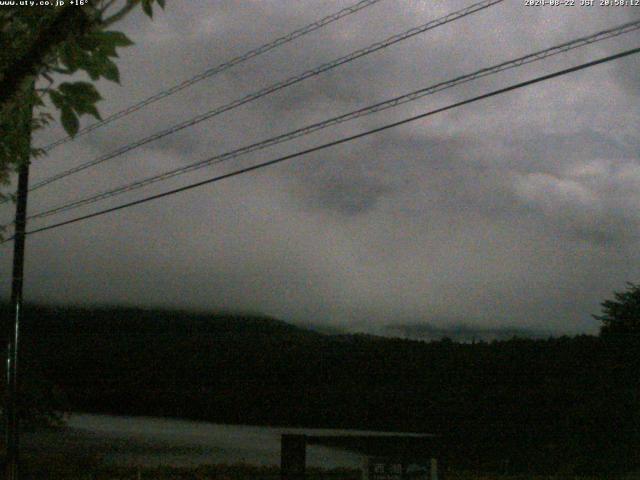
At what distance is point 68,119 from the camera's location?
346 cm

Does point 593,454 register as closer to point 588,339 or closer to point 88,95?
point 588,339

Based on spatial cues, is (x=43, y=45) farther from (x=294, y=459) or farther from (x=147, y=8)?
(x=294, y=459)

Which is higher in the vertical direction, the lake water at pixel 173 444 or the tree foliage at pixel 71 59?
the tree foliage at pixel 71 59

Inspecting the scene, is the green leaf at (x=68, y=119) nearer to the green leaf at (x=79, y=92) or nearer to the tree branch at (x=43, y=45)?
the green leaf at (x=79, y=92)

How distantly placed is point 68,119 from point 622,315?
141 feet

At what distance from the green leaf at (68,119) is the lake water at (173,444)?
25.0 metres

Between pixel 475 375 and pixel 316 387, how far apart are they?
12.9 meters

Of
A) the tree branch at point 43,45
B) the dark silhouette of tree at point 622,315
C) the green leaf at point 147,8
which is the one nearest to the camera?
the tree branch at point 43,45

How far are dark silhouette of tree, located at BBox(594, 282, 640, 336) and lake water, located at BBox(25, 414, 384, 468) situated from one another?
50.5 feet

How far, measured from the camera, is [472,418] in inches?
1764

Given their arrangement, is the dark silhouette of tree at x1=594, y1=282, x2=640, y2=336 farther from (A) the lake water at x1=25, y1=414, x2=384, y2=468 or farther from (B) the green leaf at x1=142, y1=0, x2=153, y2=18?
(B) the green leaf at x1=142, y1=0, x2=153, y2=18

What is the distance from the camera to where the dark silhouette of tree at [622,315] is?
42.4 m

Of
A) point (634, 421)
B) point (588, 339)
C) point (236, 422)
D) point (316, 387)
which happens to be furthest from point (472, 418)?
point (236, 422)

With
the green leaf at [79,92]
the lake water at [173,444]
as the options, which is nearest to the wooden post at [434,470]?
the green leaf at [79,92]
